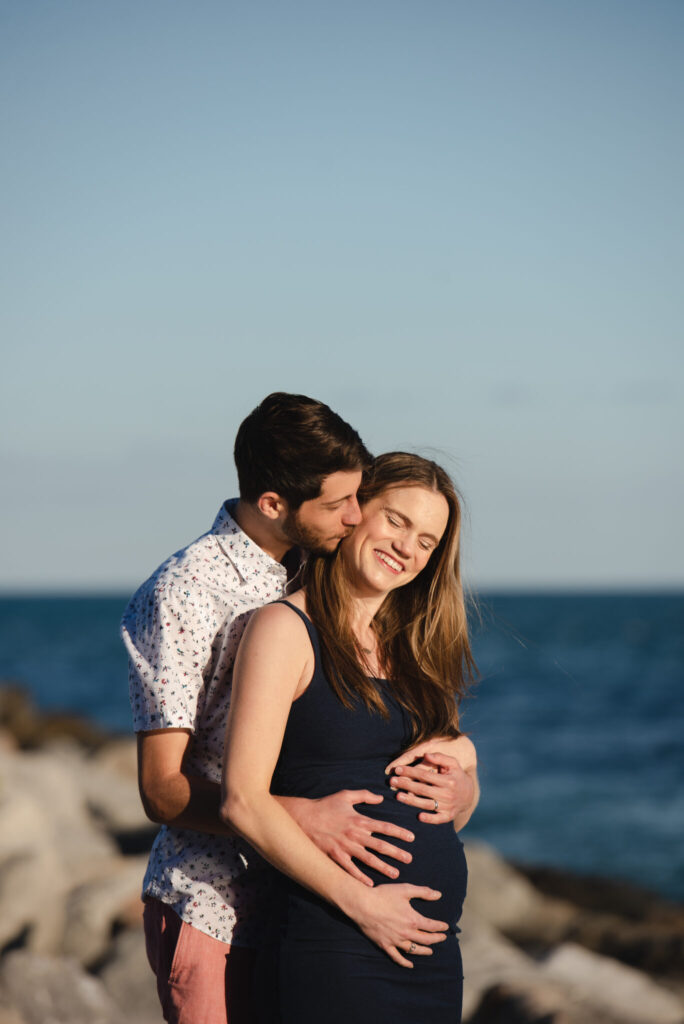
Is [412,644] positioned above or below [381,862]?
above

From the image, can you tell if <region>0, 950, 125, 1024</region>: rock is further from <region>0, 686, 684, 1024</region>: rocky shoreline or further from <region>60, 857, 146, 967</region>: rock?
<region>60, 857, 146, 967</region>: rock

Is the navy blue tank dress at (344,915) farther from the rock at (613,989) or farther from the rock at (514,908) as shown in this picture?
the rock at (514,908)

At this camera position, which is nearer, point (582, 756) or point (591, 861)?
point (591, 861)

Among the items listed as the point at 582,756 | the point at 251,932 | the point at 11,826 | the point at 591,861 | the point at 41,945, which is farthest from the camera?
the point at 582,756

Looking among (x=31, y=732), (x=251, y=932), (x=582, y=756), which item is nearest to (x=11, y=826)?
(x=251, y=932)

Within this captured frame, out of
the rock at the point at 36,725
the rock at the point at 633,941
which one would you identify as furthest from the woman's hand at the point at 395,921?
the rock at the point at 36,725

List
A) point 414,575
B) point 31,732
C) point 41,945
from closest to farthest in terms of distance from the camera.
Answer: point 414,575 → point 41,945 → point 31,732

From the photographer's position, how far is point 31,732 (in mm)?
18422

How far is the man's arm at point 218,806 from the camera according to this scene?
2.85 meters

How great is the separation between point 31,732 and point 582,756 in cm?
1235

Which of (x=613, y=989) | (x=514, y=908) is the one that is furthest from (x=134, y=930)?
(x=514, y=908)

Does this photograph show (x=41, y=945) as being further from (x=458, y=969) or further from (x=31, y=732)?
(x=31, y=732)

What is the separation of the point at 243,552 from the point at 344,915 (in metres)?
0.98

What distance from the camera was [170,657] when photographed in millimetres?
2939
